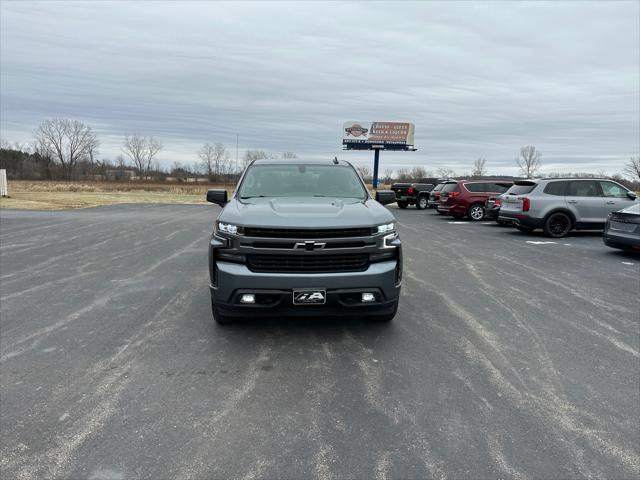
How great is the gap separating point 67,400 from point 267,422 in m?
1.55

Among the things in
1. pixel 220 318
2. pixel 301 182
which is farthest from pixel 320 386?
pixel 301 182

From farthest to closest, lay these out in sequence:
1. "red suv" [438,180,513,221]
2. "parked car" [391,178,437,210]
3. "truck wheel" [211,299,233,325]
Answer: "parked car" [391,178,437,210] → "red suv" [438,180,513,221] → "truck wheel" [211,299,233,325]

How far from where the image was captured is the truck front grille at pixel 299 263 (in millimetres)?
4200

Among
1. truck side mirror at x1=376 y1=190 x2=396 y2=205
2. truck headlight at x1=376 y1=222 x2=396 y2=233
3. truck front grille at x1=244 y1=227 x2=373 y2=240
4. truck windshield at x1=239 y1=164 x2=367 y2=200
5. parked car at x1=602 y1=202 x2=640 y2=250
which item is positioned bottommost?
parked car at x1=602 y1=202 x2=640 y2=250

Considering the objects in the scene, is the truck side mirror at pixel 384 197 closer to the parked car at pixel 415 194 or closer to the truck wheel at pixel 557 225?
the truck wheel at pixel 557 225

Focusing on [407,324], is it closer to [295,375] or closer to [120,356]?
[295,375]

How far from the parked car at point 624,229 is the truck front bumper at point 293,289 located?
26.6 ft

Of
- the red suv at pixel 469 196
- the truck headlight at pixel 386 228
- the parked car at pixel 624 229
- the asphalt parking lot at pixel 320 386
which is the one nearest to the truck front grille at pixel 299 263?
the truck headlight at pixel 386 228

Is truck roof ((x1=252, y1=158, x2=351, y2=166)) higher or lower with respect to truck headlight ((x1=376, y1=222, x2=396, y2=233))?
higher

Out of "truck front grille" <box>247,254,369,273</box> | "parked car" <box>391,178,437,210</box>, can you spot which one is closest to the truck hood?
"truck front grille" <box>247,254,369,273</box>

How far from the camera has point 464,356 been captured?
13.7 feet

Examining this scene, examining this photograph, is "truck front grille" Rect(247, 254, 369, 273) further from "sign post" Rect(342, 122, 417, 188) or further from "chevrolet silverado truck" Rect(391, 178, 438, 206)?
"sign post" Rect(342, 122, 417, 188)

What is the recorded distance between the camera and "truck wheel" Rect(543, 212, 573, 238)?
1345 centimetres

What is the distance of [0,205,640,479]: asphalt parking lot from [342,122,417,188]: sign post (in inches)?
1824
